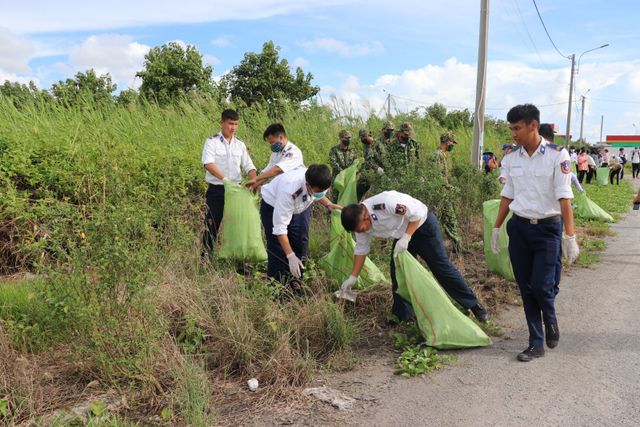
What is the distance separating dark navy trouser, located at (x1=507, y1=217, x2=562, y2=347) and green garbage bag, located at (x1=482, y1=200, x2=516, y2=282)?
3.69 feet

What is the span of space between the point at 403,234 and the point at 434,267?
451 millimetres

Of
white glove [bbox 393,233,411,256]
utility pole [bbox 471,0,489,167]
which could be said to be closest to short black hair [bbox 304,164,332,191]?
white glove [bbox 393,233,411,256]

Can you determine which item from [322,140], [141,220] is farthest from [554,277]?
[322,140]

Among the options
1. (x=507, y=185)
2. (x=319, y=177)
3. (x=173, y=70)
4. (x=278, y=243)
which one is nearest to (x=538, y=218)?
(x=507, y=185)

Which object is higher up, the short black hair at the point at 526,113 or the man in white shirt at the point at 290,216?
the short black hair at the point at 526,113

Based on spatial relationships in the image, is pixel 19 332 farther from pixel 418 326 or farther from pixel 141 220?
pixel 418 326

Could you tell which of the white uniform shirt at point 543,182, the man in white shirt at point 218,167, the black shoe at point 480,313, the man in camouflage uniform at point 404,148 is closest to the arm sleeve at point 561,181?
the white uniform shirt at point 543,182

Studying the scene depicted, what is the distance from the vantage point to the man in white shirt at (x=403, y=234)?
12.8 ft

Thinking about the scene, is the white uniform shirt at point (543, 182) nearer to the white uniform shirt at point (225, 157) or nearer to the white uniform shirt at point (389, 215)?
the white uniform shirt at point (389, 215)

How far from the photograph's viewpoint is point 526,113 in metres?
3.70

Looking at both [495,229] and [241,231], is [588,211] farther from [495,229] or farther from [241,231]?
[241,231]

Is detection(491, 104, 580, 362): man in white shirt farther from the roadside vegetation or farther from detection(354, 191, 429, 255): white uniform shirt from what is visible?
the roadside vegetation

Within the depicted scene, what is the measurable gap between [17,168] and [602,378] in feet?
16.9

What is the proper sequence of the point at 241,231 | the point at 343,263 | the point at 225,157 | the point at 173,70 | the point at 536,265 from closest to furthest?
the point at 536,265 → the point at 343,263 → the point at 241,231 → the point at 225,157 → the point at 173,70
